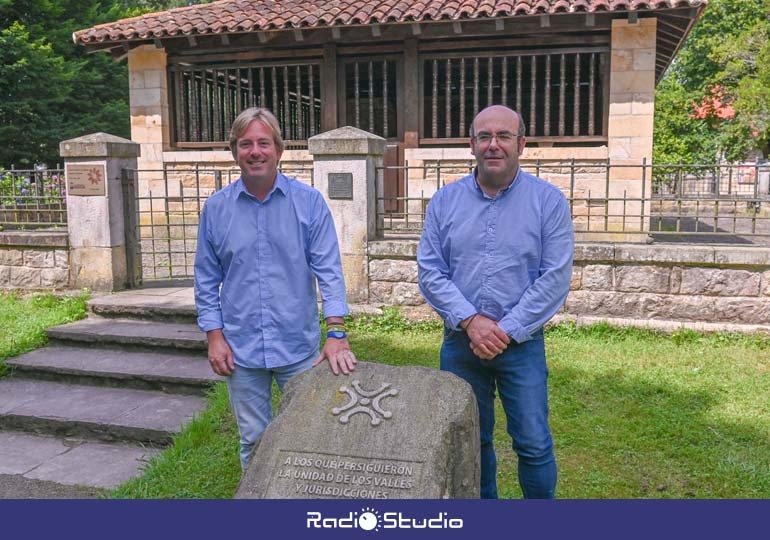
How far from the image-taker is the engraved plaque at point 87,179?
7430 millimetres

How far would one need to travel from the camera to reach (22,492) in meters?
4.32

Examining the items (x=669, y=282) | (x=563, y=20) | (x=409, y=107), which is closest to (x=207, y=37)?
(x=409, y=107)

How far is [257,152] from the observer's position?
2.98 m

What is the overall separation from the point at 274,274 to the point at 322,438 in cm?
72

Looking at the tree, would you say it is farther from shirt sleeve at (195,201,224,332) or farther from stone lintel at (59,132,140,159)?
shirt sleeve at (195,201,224,332)

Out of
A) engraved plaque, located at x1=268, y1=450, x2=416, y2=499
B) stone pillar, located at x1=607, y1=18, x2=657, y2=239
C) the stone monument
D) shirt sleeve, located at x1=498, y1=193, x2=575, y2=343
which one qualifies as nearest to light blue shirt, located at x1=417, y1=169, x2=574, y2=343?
shirt sleeve, located at x1=498, y1=193, x2=575, y2=343

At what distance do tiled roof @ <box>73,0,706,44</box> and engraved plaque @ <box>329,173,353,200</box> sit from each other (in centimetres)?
393

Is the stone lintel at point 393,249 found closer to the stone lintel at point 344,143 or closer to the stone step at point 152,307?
the stone step at point 152,307

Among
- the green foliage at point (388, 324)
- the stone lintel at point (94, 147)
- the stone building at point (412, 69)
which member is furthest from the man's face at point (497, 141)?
the stone building at point (412, 69)

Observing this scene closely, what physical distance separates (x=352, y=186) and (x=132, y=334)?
2.47m

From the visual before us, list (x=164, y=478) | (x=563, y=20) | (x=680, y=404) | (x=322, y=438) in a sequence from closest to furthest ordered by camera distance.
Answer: (x=322, y=438)
(x=164, y=478)
(x=680, y=404)
(x=563, y=20)

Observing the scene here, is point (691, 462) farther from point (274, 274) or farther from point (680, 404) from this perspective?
point (274, 274)

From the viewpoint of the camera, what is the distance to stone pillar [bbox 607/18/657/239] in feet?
33.3
